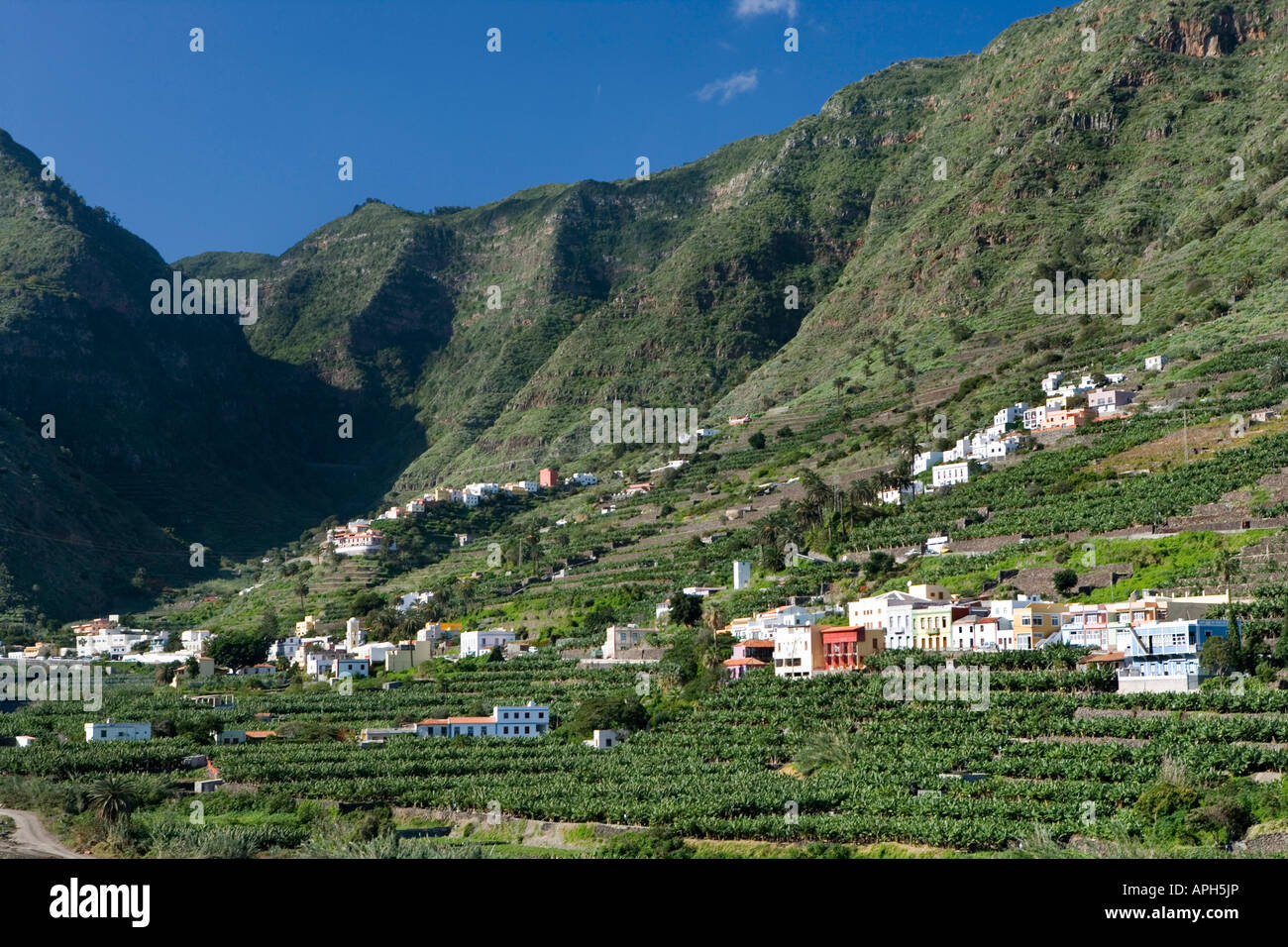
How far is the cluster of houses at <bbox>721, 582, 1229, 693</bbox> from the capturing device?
1838 inches

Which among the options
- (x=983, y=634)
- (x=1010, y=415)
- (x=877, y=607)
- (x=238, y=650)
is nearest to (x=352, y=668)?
(x=238, y=650)

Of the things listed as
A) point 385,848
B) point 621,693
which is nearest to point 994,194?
point 621,693

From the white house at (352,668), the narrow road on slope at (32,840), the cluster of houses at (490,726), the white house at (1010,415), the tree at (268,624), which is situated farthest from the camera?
the tree at (268,624)

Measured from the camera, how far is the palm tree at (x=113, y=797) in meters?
41.7

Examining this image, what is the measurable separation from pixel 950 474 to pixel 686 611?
21786 mm

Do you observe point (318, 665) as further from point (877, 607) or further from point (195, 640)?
point (877, 607)

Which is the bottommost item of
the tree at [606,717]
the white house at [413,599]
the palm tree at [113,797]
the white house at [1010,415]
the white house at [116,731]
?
the palm tree at [113,797]

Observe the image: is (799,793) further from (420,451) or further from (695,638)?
(420,451)

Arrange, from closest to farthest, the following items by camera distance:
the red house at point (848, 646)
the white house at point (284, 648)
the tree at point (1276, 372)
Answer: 1. the red house at point (848, 646)
2. the tree at point (1276, 372)
3. the white house at point (284, 648)

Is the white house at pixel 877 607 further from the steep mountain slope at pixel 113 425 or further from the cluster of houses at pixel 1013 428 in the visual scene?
the steep mountain slope at pixel 113 425

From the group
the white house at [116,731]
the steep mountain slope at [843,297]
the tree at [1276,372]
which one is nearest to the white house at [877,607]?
the tree at [1276,372]

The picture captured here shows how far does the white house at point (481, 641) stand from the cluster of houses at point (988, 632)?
16.5 metres

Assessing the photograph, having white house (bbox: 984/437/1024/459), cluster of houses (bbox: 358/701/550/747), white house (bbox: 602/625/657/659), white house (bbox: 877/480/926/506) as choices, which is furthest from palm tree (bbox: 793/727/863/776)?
white house (bbox: 984/437/1024/459)
